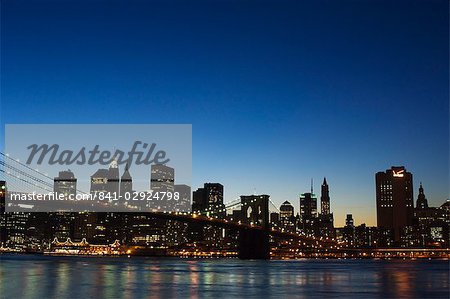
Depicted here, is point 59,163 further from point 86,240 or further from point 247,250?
point 86,240

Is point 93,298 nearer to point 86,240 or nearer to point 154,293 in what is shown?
point 154,293

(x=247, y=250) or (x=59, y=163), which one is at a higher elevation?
(x=59, y=163)

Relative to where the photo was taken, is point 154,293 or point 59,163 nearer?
point 154,293

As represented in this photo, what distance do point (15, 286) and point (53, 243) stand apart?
11715 cm

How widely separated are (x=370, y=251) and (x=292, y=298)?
9732 cm

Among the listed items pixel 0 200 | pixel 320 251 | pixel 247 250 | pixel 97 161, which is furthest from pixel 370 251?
pixel 97 161

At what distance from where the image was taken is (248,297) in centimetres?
2622

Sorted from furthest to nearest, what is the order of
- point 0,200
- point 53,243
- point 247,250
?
point 53,243 < point 247,250 < point 0,200

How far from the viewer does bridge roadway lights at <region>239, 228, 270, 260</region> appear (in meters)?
69.2

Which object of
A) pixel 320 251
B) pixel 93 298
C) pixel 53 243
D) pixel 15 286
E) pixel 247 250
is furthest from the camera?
pixel 53 243

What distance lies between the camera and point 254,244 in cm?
7075

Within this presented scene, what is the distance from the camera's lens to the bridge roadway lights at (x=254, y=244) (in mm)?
69250

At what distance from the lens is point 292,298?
25891 mm

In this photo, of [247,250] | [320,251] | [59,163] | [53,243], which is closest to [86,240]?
[53,243]
